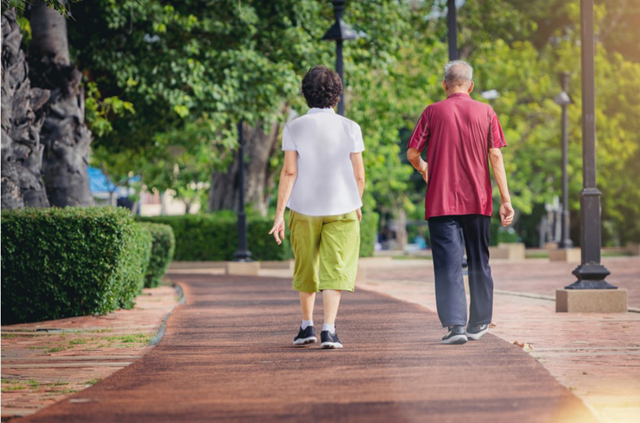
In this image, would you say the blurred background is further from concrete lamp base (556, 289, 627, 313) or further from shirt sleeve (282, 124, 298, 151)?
concrete lamp base (556, 289, 627, 313)

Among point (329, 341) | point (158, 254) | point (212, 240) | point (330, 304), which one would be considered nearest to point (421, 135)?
point (330, 304)

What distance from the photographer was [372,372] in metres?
6.29

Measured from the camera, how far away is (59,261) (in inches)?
418

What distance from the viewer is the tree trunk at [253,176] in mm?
30281

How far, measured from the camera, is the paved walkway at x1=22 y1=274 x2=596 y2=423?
4.97 meters

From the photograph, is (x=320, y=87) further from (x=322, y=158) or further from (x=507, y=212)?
(x=507, y=212)

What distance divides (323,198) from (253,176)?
2310 cm

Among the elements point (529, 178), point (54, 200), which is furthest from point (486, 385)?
point (529, 178)

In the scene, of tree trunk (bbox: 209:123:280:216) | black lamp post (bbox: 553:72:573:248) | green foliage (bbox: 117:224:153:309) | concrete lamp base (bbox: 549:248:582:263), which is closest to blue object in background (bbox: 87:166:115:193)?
tree trunk (bbox: 209:123:280:216)

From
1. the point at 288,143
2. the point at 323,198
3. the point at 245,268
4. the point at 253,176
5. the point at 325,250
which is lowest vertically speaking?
the point at 245,268

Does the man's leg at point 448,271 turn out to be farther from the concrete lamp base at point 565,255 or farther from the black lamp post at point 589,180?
the concrete lamp base at point 565,255

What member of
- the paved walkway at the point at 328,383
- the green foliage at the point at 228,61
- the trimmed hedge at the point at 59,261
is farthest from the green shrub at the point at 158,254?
the paved walkway at the point at 328,383

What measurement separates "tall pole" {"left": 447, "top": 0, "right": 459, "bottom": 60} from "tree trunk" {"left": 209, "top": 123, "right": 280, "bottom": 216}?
15313 mm

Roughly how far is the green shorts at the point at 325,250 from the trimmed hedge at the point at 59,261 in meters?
3.78
